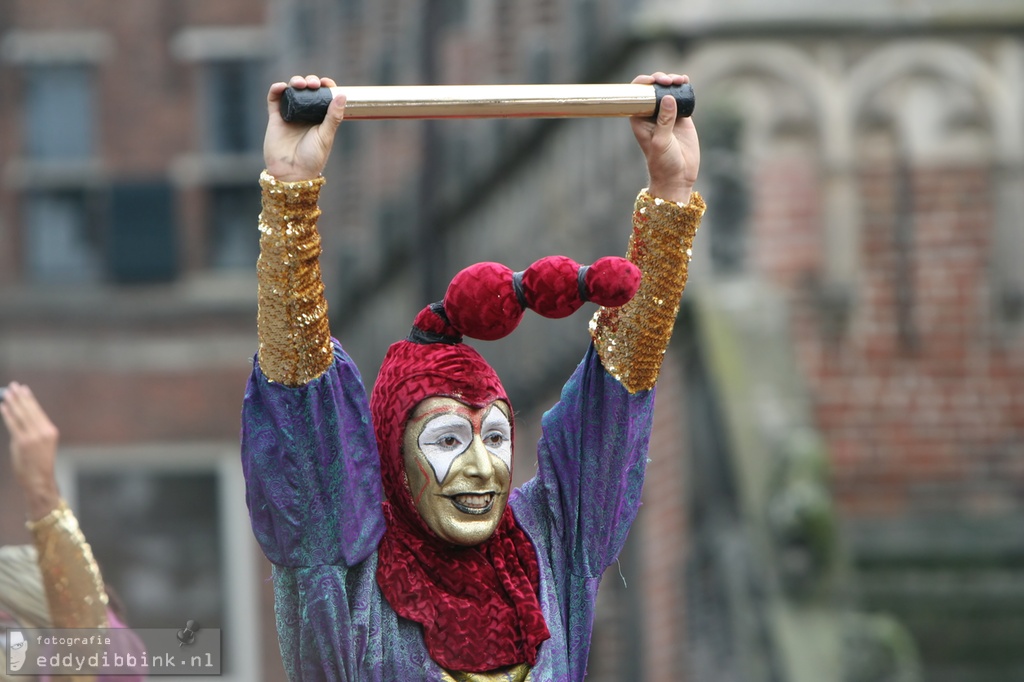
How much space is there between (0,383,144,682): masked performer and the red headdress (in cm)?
98

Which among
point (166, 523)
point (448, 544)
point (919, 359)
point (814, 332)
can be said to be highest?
point (166, 523)

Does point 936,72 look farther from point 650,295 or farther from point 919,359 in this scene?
point 650,295

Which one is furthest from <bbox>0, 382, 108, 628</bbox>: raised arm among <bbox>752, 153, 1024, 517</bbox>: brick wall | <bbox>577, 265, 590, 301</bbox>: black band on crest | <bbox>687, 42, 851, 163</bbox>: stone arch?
<bbox>752, 153, 1024, 517</bbox>: brick wall

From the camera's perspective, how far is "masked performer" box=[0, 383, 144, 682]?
18.7 feet

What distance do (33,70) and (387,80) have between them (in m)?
5.76

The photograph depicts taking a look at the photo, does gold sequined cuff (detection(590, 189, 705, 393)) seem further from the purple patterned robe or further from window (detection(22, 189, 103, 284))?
window (detection(22, 189, 103, 284))

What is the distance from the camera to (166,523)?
23344 millimetres

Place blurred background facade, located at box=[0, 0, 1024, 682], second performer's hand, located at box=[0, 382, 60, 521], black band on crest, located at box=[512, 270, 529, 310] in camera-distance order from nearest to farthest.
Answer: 1. black band on crest, located at box=[512, 270, 529, 310]
2. second performer's hand, located at box=[0, 382, 60, 521]
3. blurred background facade, located at box=[0, 0, 1024, 682]

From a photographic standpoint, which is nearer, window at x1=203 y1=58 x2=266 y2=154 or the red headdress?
the red headdress

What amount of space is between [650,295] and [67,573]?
147 centimetres

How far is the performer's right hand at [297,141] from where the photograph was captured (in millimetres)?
4680

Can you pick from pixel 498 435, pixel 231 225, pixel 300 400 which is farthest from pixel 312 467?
pixel 231 225

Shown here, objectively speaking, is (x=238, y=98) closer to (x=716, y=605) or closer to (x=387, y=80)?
(x=387, y=80)

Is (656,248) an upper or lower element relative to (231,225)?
lower
